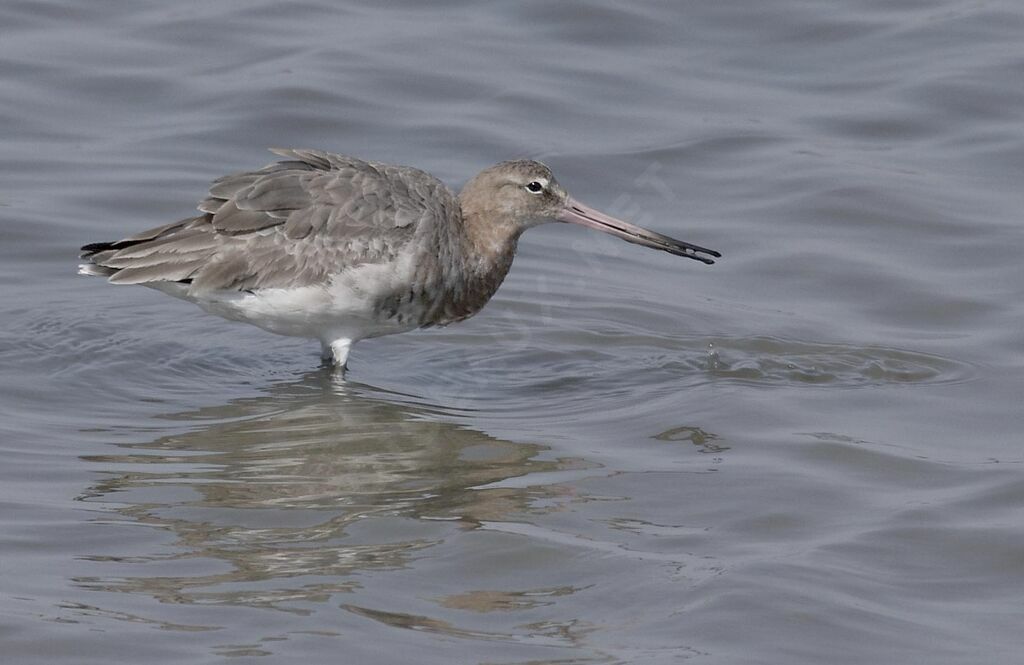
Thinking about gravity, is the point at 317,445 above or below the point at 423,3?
below

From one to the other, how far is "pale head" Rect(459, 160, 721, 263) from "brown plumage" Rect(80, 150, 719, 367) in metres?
0.22

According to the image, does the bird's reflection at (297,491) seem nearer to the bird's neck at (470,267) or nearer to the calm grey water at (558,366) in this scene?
the calm grey water at (558,366)

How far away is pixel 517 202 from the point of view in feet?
33.4

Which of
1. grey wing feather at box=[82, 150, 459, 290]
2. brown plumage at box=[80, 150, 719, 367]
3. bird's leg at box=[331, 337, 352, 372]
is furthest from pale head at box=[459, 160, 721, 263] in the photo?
bird's leg at box=[331, 337, 352, 372]

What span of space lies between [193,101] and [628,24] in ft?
13.7

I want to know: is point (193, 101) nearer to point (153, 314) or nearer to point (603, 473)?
point (153, 314)

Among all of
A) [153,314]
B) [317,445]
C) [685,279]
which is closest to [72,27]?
[153,314]

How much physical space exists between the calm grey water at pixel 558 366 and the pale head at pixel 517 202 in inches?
29.2

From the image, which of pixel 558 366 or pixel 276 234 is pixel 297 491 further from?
pixel 558 366

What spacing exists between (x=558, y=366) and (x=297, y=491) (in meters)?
2.68

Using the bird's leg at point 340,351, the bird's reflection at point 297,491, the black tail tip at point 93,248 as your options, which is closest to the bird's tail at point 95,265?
the black tail tip at point 93,248

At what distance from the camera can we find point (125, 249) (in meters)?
9.63

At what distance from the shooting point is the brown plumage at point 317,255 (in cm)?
952

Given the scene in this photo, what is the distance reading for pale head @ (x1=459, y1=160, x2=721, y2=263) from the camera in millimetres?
10148
